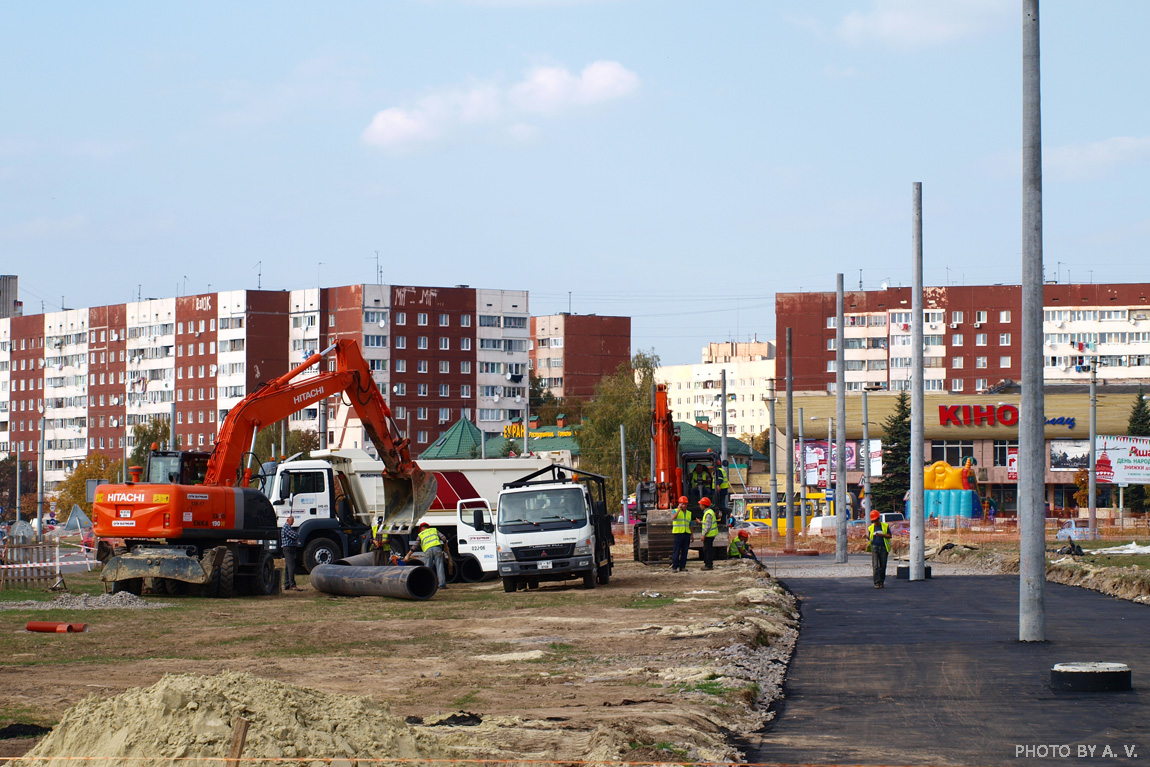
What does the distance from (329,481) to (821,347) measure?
97.3 m

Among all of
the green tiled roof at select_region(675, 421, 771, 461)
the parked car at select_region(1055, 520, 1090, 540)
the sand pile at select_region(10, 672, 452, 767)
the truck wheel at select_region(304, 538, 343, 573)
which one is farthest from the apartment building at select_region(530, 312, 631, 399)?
the sand pile at select_region(10, 672, 452, 767)

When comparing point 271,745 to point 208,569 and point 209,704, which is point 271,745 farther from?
point 208,569

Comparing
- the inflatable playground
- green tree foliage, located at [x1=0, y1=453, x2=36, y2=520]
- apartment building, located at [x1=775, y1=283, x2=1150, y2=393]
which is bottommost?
green tree foliage, located at [x1=0, y1=453, x2=36, y2=520]

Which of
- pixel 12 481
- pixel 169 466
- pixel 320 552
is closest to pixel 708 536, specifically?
pixel 320 552

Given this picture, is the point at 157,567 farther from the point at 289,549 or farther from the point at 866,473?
the point at 866,473

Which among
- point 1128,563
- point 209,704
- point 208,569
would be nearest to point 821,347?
point 1128,563

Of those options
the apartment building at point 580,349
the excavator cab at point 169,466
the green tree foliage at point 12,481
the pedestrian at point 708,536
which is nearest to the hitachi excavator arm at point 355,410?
the excavator cab at point 169,466

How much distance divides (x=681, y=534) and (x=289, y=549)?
9.69 meters

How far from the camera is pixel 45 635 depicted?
59.3ft

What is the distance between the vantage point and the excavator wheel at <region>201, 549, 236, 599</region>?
25.9 meters

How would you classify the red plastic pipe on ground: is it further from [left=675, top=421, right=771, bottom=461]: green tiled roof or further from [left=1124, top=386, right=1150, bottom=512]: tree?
[left=1124, top=386, right=1150, bottom=512]: tree

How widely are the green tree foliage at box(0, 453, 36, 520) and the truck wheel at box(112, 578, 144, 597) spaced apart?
110 m

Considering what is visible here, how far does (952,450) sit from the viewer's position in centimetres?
9681

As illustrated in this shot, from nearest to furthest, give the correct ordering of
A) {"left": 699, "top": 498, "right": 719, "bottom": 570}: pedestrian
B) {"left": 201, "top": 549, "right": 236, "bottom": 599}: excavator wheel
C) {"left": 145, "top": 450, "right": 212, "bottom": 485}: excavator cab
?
1. {"left": 201, "top": 549, "right": 236, "bottom": 599}: excavator wheel
2. {"left": 145, "top": 450, "right": 212, "bottom": 485}: excavator cab
3. {"left": 699, "top": 498, "right": 719, "bottom": 570}: pedestrian
